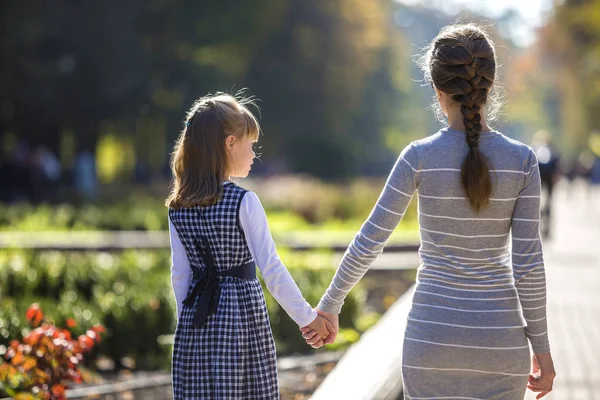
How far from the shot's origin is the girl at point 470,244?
10.5 ft

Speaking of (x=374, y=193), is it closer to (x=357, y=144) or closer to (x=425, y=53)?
(x=425, y=53)

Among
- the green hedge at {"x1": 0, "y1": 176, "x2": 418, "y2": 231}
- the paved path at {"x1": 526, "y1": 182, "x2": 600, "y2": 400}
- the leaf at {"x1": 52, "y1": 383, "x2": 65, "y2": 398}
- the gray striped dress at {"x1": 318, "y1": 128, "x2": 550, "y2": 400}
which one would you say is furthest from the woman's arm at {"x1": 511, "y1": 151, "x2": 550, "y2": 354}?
the green hedge at {"x1": 0, "y1": 176, "x2": 418, "y2": 231}

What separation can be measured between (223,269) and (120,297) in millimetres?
4409

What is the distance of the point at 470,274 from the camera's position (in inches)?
126

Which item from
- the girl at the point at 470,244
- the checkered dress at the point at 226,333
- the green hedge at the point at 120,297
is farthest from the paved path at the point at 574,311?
the girl at the point at 470,244

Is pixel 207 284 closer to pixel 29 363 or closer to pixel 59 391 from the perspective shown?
pixel 59 391

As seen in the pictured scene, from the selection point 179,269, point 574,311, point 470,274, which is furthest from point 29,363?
point 574,311

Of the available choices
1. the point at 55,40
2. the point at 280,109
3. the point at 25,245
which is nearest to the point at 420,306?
the point at 25,245

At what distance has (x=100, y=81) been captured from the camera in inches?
1332

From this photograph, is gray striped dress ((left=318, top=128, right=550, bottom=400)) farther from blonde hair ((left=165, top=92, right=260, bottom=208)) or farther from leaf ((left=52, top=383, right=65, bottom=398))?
leaf ((left=52, top=383, right=65, bottom=398))

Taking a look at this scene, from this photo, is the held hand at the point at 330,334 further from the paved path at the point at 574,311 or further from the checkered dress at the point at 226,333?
the paved path at the point at 574,311

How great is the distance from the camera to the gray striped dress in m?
3.18

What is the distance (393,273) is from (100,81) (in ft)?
77.1

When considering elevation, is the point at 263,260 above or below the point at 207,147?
below
